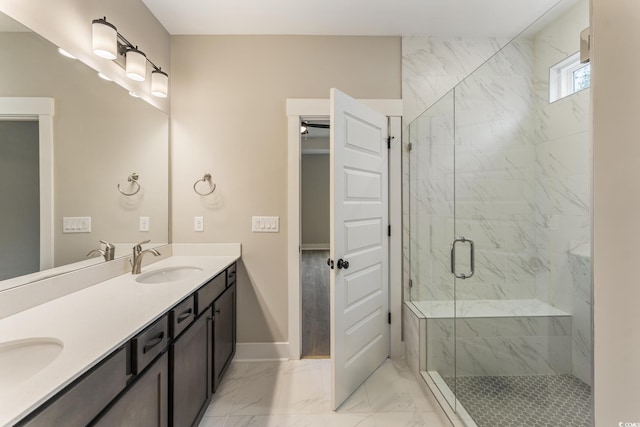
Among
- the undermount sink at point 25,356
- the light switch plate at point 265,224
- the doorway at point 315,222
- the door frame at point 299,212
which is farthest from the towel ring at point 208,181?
the doorway at point 315,222

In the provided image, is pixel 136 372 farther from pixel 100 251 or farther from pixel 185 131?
pixel 185 131

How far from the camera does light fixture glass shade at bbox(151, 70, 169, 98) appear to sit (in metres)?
1.94

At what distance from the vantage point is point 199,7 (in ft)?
6.24

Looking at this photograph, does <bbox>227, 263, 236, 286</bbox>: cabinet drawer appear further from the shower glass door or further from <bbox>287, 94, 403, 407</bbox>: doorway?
the shower glass door

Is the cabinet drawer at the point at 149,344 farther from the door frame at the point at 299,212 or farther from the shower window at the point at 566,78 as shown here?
the shower window at the point at 566,78

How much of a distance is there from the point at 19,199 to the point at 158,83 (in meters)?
1.25

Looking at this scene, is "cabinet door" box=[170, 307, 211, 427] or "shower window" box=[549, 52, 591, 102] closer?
"cabinet door" box=[170, 307, 211, 427]

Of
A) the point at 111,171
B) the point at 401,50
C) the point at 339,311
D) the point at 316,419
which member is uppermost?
the point at 401,50

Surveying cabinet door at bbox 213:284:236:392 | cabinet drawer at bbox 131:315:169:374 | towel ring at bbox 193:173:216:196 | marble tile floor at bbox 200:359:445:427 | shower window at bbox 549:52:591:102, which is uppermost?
Result: shower window at bbox 549:52:591:102

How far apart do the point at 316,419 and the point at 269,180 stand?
1.71 meters

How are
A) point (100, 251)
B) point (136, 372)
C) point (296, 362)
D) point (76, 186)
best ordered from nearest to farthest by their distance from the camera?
point (136, 372), point (76, 186), point (100, 251), point (296, 362)

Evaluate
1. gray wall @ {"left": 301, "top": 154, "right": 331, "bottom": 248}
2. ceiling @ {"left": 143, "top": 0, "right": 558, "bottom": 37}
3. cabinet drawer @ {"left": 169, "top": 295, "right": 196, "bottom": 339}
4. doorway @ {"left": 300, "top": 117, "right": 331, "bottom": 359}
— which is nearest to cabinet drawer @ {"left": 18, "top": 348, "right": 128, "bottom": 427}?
cabinet drawer @ {"left": 169, "top": 295, "right": 196, "bottom": 339}

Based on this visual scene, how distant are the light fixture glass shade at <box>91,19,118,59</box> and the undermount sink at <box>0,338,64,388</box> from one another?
147 cm

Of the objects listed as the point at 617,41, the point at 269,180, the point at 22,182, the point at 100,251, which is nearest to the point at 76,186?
the point at 22,182
